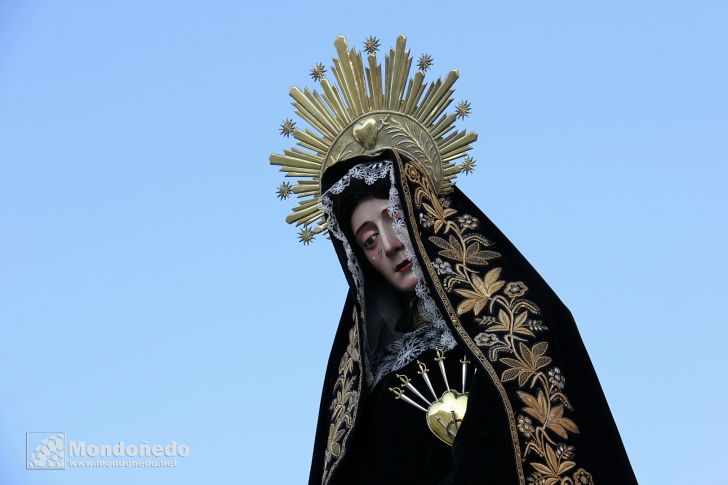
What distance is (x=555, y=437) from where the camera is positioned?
6.70m

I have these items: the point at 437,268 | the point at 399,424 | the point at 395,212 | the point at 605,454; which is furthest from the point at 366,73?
the point at 605,454

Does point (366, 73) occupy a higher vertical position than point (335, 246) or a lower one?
higher

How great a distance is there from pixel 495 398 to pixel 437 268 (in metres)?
0.94

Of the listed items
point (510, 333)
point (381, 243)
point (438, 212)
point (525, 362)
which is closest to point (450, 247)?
point (438, 212)

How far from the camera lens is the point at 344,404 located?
7855 millimetres

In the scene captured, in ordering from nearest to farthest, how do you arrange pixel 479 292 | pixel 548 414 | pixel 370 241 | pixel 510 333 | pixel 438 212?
pixel 548 414
pixel 510 333
pixel 479 292
pixel 438 212
pixel 370 241

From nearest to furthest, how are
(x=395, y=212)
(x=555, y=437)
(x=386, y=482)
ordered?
(x=555, y=437) < (x=386, y=482) < (x=395, y=212)

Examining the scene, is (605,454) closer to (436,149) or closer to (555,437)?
(555,437)

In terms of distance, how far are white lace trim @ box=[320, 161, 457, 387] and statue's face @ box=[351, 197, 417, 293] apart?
77 mm

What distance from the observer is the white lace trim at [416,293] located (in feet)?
24.9

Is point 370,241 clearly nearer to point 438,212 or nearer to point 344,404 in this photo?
point 438,212

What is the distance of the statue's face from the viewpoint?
25.8 feet

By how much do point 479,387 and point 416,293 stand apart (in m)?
1.00

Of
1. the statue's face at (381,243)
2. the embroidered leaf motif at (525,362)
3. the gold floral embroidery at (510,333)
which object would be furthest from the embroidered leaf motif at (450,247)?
the embroidered leaf motif at (525,362)
